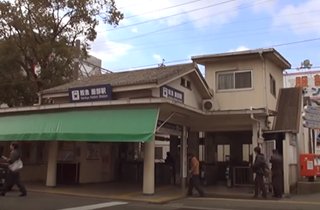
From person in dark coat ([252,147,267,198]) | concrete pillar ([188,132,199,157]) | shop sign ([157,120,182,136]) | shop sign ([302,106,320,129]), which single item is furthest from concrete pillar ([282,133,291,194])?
concrete pillar ([188,132,199,157])

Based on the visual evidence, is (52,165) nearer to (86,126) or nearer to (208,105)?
(86,126)

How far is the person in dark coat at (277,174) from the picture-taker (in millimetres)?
17859

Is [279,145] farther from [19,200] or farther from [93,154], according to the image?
[19,200]

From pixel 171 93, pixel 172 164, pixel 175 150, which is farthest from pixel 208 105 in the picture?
pixel 175 150

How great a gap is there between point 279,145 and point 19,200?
11.5 metres

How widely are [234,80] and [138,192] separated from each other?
8.20m

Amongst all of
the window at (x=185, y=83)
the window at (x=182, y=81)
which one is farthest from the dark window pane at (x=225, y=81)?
the window at (x=182, y=81)

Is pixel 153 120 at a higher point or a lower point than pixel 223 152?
higher

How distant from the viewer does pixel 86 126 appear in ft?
60.4

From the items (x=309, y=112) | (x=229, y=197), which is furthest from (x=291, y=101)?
(x=229, y=197)

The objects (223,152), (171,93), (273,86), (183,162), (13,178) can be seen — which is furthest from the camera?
(223,152)

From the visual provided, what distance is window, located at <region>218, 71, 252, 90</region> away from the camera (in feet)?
76.5

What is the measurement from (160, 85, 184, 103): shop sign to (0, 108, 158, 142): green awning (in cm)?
209

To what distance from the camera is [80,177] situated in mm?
22219
